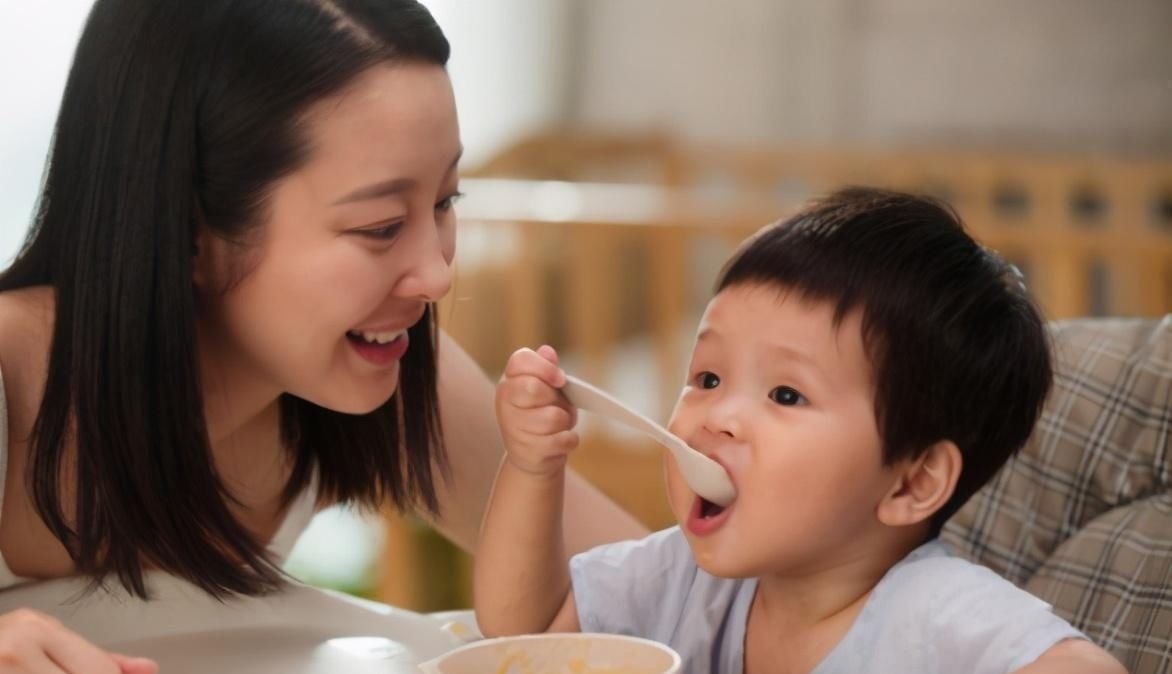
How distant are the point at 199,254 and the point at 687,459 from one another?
447mm

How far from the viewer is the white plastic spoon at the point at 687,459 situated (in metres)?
1.00

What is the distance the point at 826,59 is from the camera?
4172 mm

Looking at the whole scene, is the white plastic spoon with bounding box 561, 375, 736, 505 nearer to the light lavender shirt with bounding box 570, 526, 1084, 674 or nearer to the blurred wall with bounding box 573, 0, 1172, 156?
the light lavender shirt with bounding box 570, 526, 1084, 674

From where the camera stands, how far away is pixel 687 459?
39.8 inches

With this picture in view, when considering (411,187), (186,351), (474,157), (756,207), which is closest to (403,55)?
(411,187)

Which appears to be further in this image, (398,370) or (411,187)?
(398,370)

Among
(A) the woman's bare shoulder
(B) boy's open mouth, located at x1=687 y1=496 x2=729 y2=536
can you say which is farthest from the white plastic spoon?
(A) the woman's bare shoulder

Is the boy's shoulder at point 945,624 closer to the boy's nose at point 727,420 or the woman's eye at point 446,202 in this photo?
the boy's nose at point 727,420

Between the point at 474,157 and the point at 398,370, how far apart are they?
2.80 meters

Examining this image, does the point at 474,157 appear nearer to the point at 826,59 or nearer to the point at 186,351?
the point at 826,59

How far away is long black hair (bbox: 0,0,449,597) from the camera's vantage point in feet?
3.68

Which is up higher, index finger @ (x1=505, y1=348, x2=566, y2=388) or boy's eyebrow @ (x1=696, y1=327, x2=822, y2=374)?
boy's eyebrow @ (x1=696, y1=327, x2=822, y2=374)

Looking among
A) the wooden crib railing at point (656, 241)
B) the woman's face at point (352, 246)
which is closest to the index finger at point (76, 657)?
the woman's face at point (352, 246)

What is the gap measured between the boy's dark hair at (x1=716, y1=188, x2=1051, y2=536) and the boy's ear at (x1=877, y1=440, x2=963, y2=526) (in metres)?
0.01
